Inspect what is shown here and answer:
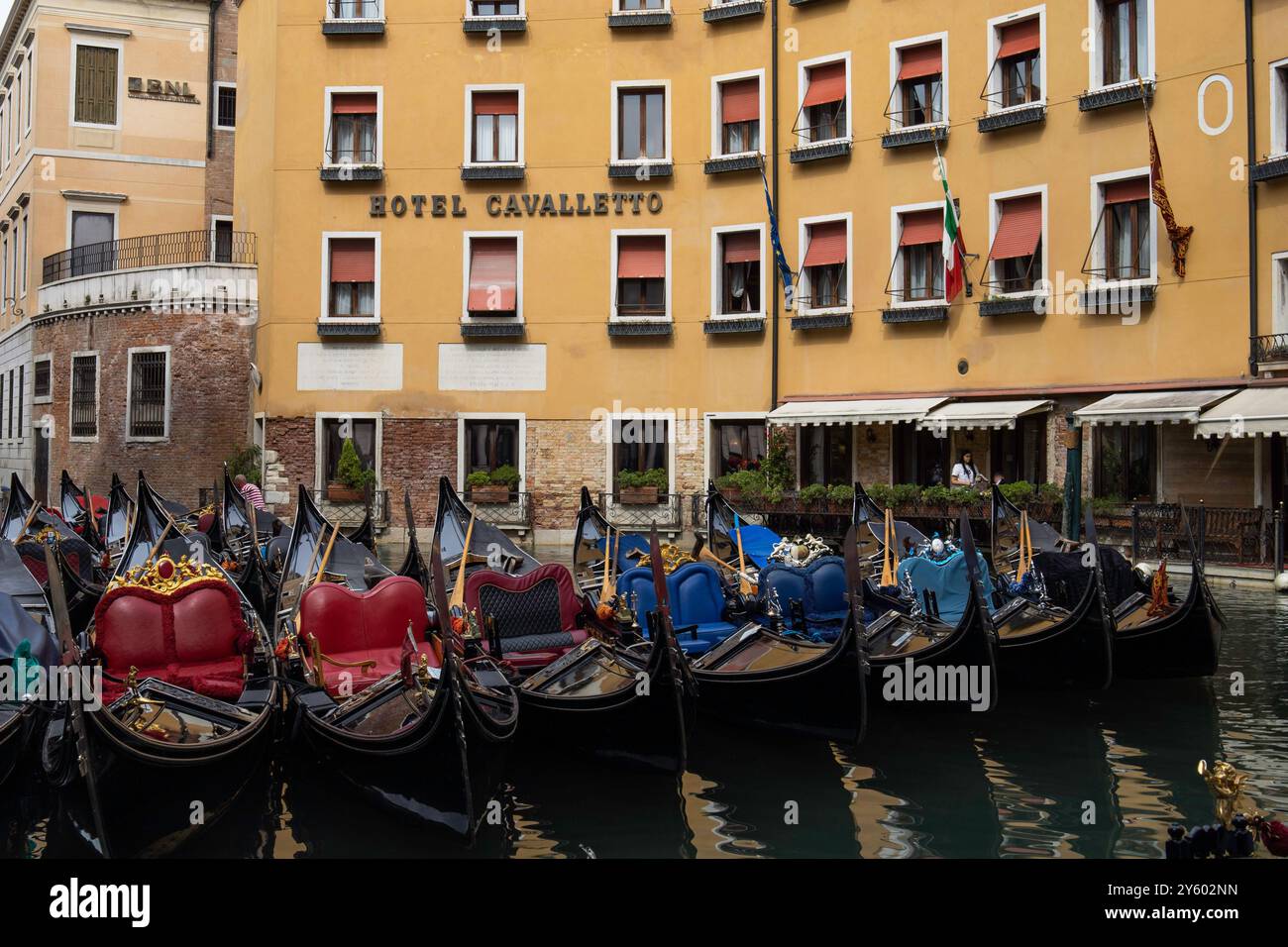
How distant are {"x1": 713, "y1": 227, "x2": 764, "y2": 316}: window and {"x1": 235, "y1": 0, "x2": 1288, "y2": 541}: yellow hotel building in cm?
5

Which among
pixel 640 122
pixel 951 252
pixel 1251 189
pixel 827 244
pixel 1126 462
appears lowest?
pixel 1126 462

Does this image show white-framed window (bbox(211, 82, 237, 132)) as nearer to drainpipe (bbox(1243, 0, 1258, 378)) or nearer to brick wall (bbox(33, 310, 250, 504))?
brick wall (bbox(33, 310, 250, 504))

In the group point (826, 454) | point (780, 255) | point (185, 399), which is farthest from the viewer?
point (185, 399)

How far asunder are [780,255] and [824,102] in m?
1.89

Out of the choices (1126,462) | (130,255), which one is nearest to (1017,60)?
(1126,462)

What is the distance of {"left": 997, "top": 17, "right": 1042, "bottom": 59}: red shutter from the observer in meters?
13.2

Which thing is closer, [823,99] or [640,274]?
[823,99]

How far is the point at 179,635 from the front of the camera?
18.9 feet

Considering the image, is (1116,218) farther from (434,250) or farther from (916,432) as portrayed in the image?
(434,250)

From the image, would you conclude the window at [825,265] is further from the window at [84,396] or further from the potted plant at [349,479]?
the window at [84,396]

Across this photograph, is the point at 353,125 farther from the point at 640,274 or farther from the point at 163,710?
the point at 163,710

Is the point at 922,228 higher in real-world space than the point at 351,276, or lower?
higher

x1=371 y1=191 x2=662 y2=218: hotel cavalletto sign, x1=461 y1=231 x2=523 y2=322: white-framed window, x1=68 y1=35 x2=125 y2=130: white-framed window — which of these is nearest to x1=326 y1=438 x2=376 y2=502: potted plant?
x1=461 y1=231 x2=523 y2=322: white-framed window

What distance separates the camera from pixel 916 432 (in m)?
14.4
